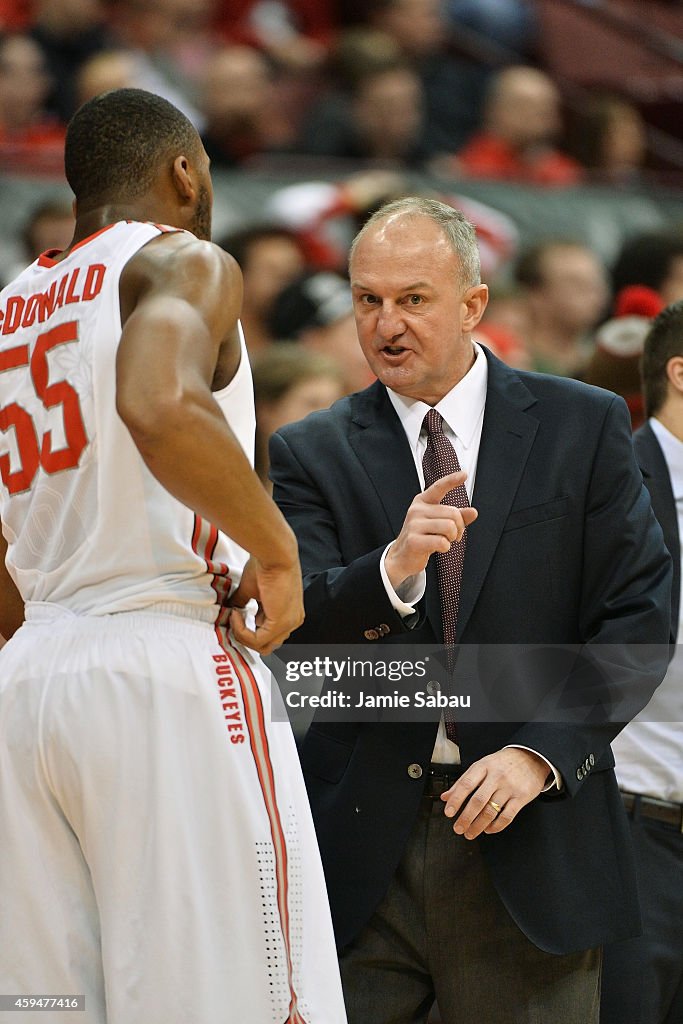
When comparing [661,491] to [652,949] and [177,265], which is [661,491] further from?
[177,265]

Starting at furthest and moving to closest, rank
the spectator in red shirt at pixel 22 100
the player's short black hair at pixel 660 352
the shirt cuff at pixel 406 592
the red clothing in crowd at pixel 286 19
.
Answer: the red clothing in crowd at pixel 286 19
the spectator in red shirt at pixel 22 100
the player's short black hair at pixel 660 352
the shirt cuff at pixel 406 592

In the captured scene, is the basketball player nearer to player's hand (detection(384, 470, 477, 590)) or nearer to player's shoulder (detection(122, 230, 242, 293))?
player's shoulder (detection(122, 230, 242, 293))

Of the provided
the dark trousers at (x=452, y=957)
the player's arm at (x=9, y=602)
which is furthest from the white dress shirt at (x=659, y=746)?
the player's arm at (x=9, y=602)

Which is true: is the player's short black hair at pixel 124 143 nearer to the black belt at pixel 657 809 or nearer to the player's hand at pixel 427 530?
the player's hand at pixel 427 530

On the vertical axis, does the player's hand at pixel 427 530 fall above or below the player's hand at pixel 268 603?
above

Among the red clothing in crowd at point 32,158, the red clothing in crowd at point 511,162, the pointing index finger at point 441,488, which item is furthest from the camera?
the red clothing in crowd at point 511,162

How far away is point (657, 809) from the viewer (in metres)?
3.66

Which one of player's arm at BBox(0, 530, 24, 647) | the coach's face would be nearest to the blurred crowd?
the coach's face

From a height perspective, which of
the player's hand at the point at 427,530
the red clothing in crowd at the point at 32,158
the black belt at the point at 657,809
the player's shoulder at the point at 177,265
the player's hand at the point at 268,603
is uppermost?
the red clothing in crowd at the point at 32,158

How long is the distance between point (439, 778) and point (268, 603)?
2.22ft

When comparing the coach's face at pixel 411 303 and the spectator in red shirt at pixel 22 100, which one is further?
the spectator in red shirt at pixel 22 100

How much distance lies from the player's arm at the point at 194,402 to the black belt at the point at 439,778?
0.58 meters

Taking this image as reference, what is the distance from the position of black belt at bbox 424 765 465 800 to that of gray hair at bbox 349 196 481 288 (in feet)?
3.47

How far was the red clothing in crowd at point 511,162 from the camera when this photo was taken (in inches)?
408
